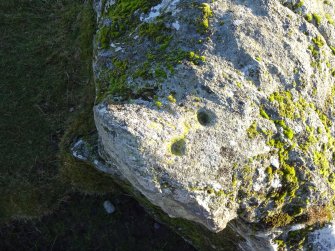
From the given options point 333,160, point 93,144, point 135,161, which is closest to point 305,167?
point 333,160

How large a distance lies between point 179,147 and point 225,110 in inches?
32.7

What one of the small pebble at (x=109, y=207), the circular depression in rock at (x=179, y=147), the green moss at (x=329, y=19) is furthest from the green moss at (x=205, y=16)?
the small pebble at (x=109, y=207)

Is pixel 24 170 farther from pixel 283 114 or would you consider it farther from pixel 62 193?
pixel 283 114

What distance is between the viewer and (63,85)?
9492 millimetres

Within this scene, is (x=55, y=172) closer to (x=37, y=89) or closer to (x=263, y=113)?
(x=37, y=89)

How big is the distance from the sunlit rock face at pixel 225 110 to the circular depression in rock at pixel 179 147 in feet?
0.05

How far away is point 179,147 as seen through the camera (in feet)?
18.8

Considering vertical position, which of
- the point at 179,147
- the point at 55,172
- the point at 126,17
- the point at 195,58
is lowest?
the point at 55,172

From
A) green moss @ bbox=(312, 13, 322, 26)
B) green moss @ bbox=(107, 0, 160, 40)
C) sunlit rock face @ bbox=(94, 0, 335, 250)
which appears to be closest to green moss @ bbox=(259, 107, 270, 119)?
sunlit rock face @ bbox=(94, 0, 335, 250)

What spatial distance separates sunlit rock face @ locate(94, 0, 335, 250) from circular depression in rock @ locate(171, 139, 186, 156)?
0.05 feet

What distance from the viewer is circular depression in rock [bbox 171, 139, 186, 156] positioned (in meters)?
5.69

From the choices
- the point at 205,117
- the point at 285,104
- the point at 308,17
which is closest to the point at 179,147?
the point at 205,117

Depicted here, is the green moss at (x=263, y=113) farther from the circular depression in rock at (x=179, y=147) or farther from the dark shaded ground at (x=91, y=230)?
the dark shaded ground at (x=91, y=230)

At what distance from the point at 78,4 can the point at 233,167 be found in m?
6.00
